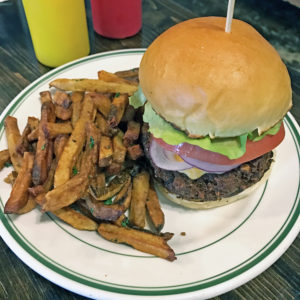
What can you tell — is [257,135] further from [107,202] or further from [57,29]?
[57,29]

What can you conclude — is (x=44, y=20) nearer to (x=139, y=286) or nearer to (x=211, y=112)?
(x=211, y=112)

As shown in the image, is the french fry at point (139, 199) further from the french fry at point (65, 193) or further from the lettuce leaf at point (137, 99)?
the lettuce leaf at point (137, 99)

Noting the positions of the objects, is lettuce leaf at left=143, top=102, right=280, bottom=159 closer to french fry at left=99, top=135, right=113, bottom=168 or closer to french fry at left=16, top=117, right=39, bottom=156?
french fry at left=99, top=135, right=113, bottom=168

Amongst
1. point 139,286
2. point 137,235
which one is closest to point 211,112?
point 137,235

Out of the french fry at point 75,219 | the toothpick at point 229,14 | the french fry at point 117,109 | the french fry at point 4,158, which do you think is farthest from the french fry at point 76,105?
the toothpick at point 229,14

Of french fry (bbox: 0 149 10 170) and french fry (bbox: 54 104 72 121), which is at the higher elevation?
french fry (bbox: 54 104 72 121)

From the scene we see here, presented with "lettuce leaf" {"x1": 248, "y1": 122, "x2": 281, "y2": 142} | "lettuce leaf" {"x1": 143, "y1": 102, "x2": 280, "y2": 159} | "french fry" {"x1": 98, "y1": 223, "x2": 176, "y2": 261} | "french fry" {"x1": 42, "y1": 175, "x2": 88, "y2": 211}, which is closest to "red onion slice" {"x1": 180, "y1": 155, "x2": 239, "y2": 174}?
"lettuce leaf" {"x1": 143, "y1": 102, "x2": 280, "y2": 159}

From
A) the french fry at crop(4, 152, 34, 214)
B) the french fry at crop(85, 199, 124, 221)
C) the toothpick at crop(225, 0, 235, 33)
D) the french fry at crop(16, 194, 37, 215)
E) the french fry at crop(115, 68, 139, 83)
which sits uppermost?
the toothpick at crop(225, 0, 235, 33)
